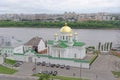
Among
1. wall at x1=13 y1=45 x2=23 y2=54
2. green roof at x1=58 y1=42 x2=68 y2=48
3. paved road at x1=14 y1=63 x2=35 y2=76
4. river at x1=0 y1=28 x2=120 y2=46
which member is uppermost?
green roof at x1=58 y1=42 x2=68 y2=48

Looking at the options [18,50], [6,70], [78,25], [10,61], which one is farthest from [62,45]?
[78,25]

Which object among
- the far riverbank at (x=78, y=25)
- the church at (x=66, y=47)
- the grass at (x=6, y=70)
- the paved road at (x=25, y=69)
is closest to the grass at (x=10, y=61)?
the paved road at (x=25, y=69)

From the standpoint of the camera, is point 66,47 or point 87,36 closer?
point 66,47

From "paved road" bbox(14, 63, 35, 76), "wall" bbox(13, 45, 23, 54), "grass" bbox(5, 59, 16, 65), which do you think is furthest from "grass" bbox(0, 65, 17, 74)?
"wall" bbox(13, 45, 23, 54)

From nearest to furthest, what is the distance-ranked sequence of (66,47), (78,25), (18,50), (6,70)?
(6,70)
(66,47)
(18,50)
(78,25)

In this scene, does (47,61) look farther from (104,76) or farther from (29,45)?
(104,76)

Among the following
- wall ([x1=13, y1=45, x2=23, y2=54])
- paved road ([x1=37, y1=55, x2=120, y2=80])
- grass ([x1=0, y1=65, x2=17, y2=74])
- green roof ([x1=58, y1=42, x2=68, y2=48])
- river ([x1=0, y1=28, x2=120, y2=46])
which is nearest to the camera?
paved road ([x1=37, y1=55, x2=120, y2=80])

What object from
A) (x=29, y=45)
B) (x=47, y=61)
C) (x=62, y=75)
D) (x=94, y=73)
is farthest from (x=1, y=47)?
(x=94, y=73)

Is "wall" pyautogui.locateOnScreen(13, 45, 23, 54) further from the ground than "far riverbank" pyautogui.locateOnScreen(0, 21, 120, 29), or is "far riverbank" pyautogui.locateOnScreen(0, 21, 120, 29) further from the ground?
"wall" pyautogui.locateOnScreen(13, 45, 23, 54)

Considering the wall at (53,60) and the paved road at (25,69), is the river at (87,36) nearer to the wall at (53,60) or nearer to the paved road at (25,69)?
the wall at (53,60)

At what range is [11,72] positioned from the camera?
16.4m

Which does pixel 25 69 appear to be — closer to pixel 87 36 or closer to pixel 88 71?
pixel 88 71

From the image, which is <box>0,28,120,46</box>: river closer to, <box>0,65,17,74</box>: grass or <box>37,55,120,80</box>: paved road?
<box>37,55,120,80</box>: paved road

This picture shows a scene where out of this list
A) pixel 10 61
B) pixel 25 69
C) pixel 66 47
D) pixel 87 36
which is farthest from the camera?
pixel 87 36
